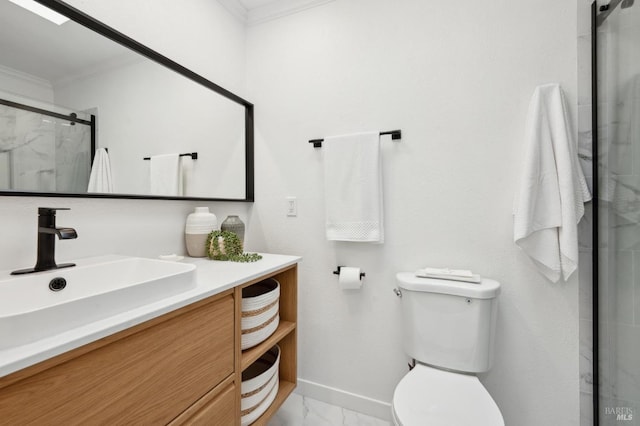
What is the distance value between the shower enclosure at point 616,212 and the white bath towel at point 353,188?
885 mm

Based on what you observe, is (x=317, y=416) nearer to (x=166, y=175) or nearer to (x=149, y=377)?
(x=149, y=377)

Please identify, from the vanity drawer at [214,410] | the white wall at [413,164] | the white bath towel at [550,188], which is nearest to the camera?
the vanity drawer at [214,410]

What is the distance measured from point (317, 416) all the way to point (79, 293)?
1296mm

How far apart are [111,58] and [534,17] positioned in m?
1.76

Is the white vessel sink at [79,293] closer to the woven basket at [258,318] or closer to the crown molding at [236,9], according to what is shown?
the woven basket at [258,318]

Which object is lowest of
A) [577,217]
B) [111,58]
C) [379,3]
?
[577,217]

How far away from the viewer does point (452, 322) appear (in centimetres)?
123

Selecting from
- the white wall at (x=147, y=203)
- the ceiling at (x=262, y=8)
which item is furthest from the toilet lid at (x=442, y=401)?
the ceiling at (x=262, y=8)

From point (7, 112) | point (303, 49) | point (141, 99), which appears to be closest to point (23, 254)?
point (7, 112)

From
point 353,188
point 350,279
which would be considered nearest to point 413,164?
point 353,188

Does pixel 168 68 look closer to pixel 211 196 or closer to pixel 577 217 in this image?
pixel 211 196

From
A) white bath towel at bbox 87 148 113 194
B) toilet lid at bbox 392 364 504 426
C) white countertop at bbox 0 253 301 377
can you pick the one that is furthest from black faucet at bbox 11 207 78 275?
toilet lid at bbox 392 364 504 426

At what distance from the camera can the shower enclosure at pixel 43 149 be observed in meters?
0.87

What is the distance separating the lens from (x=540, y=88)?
1.21m
